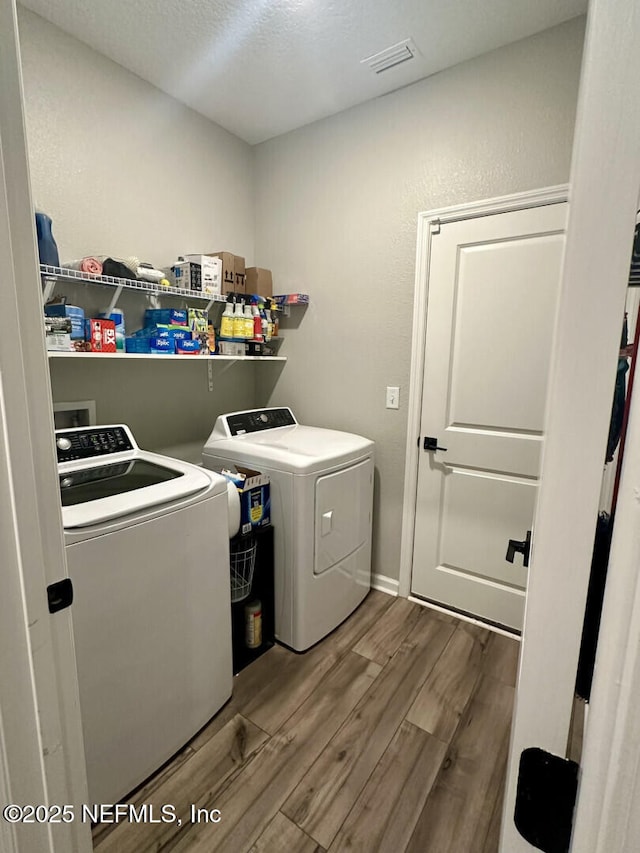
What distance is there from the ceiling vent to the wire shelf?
1324mm

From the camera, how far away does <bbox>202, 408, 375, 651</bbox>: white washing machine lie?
1870 millimetres

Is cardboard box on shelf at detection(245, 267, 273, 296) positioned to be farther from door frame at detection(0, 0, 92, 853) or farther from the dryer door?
door frame at detection(0, 0, 92, 853)

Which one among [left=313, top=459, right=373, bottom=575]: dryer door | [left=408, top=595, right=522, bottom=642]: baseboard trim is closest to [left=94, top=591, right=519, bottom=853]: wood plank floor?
[left=408, top=595, right=522, bottom=642]: baseboard trim

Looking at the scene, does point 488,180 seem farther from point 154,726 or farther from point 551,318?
point 154,726

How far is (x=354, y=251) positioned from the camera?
234 centimetres

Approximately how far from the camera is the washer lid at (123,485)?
1194 millimetres

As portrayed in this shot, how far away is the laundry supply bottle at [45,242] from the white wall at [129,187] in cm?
26

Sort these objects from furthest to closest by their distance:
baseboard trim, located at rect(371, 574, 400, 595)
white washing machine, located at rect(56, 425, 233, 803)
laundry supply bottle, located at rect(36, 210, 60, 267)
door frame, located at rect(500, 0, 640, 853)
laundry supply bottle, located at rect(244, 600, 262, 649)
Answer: baseboard trim, located at rect(371, 574, 400, 595) < laundry supply bottle, located at rect(244, 600, 262, 649) < laundry supply bottle, located at rect(36, 210, 60, 267) < white washing machine, located at rect(56, 425, 233, 803) < door frame, located at rect(500, 0, 640, 853)

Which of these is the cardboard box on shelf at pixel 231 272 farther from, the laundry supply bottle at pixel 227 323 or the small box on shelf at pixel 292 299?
the small box on shelf at pixel 292 299

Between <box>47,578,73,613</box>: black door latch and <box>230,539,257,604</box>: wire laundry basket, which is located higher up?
<box>47,578,73,613</box>: black door latch

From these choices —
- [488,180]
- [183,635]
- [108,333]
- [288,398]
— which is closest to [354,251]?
[488,180]

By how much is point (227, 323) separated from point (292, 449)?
0.87 meters

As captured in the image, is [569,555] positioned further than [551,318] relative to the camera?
No

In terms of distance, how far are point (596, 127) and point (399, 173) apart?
7.16 feet
